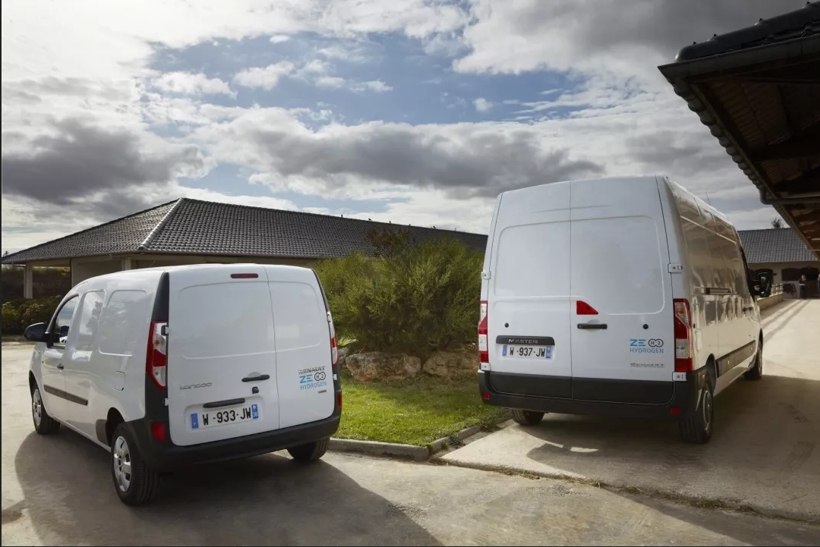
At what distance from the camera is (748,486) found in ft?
18.0

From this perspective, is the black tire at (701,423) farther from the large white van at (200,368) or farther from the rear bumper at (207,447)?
the rear bumper at (207,447)

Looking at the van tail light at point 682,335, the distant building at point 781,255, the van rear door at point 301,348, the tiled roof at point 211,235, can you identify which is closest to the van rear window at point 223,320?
the van rear door at point 301,348

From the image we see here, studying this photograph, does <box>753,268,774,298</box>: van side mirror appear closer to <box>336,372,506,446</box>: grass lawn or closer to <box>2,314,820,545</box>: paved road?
<box>336,372,506,446</box>: grass lawn

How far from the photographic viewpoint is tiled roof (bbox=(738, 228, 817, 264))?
6278 cm

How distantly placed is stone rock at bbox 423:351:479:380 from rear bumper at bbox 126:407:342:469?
236 inches

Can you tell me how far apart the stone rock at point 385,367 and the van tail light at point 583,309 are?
5.29 metres

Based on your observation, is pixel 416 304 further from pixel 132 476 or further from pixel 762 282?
pixel 132 476

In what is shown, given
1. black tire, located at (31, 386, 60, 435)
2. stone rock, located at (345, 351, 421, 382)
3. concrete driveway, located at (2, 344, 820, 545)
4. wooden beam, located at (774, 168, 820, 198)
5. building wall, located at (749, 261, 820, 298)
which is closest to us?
concrete driveway, located at (2, 344, 820, 545)

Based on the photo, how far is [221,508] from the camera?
5141mm

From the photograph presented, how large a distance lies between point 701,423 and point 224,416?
4620 millimetres

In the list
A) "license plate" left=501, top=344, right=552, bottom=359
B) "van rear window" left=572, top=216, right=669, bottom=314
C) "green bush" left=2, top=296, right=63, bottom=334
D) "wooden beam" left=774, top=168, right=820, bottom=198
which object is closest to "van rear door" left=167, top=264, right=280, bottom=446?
"license plate" left=501, top=344, right=552, bottom=359

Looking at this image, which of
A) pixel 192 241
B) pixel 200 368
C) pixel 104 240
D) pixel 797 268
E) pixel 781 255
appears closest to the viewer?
pixel 200 368

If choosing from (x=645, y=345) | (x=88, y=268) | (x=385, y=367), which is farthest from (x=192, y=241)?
(x=645, y=345)

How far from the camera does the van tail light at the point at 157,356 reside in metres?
5.09
